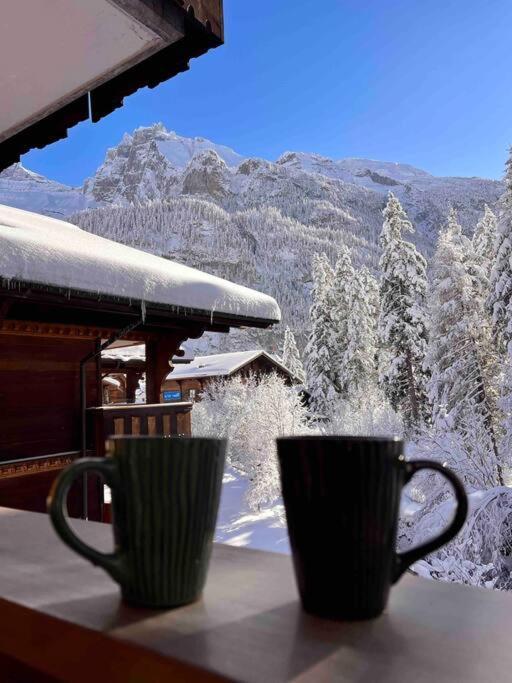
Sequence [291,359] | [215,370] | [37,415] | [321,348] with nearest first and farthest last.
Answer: [37,415] < [215,370] < [321,348] < [291,359]

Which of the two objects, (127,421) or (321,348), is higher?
(321,348)

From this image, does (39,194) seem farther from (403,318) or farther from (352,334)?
(403,318)

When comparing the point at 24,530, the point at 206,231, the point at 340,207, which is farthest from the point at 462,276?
the point at 340,207

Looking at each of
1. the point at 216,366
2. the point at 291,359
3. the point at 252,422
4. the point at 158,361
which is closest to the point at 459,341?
the point at 252,422

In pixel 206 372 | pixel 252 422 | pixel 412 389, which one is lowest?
pixel 252 422

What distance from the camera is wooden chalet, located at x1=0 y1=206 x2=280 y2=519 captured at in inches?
154

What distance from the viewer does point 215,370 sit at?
22.9 meters

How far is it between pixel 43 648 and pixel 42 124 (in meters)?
3.35

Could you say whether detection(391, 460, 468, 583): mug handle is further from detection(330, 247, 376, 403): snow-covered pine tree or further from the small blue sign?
detection(330, 247, 376, 403): snow-covered pine tree

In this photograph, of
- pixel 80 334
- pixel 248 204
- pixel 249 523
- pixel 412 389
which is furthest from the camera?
pixel 248 204

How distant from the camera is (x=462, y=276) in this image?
17.8 meters

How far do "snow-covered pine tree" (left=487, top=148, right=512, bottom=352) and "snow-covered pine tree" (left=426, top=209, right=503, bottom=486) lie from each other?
1632mm

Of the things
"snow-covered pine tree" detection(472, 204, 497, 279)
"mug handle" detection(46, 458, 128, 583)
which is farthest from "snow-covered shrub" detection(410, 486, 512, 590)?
"snow-covered pine tree" detection(472, 204, 497, 279)

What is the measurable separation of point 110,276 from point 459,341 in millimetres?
15512
